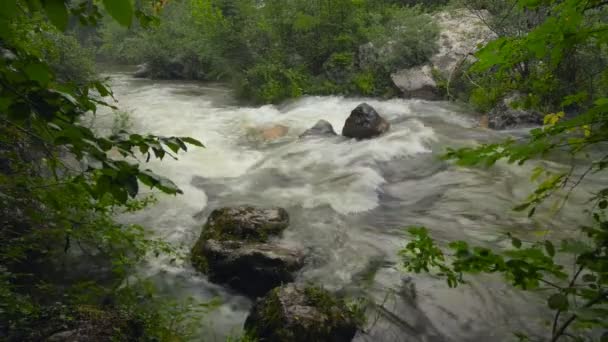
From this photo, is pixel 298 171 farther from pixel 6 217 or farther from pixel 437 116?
pixel 6 217

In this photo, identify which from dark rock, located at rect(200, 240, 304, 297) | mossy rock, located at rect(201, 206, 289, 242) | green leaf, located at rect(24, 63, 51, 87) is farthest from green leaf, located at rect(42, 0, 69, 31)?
mossy rock, located at rect(201, 206, 289, 242)

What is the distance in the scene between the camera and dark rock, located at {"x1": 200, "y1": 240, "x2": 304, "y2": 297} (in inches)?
181

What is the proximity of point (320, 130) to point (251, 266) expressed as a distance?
5.57m

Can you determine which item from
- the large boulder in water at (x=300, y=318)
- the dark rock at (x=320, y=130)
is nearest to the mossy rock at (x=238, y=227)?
the large boulder in water at (x=300, y=318)

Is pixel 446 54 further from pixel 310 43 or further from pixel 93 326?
pixel 93 326

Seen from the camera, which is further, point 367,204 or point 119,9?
point 367,204

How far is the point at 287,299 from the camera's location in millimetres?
3773

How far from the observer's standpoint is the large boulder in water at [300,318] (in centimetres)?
353

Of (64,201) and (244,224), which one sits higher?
(64,201)

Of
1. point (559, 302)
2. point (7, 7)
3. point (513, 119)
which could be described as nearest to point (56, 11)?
point (7, 7)

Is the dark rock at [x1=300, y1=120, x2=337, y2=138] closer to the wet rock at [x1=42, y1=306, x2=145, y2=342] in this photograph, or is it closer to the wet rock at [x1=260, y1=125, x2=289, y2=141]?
the wet rock at [x1=260, y1=125, x2=289, y2=141]

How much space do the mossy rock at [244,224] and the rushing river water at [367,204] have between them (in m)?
0.26

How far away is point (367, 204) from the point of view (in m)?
A: 6.54

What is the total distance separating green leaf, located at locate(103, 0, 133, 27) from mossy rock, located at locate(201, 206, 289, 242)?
4286 mm
